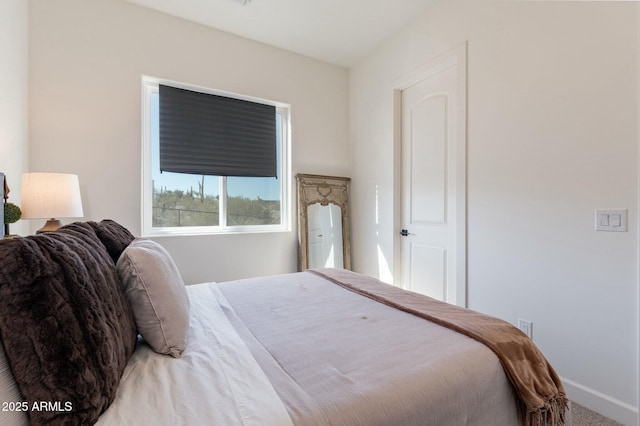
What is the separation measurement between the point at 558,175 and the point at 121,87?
333cm

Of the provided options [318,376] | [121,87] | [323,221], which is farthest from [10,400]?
[323,221]

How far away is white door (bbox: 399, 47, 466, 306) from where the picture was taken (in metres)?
2.33

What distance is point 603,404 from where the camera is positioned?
5.17 feet

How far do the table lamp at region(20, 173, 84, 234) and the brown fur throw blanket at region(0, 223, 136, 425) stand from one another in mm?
1236

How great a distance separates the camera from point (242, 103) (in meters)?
3.00

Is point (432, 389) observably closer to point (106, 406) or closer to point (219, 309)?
point (106, 406)

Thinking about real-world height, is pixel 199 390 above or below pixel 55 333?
below

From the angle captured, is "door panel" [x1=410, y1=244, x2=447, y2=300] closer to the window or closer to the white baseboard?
the white baseboard

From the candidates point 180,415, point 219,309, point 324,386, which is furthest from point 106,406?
point 219,309

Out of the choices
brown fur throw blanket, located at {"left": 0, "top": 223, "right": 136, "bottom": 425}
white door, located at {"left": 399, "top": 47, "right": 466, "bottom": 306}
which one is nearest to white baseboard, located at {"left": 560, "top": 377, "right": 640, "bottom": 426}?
white door, located at {"left": 399, "top": 47, "right": 466, "bottom": 306}

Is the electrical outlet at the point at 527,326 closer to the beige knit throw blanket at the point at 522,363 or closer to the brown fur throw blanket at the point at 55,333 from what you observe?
the beige knit throw blanket at the point at 522,363

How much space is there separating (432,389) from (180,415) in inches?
25.3

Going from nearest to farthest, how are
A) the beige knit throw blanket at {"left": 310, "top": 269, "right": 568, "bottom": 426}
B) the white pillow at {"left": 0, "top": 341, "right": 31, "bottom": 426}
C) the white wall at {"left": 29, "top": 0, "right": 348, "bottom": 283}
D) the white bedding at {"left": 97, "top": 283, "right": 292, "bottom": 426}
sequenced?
the white pillow at {"left": 0, "top": 341, "right": 31, "bottom": 426}
the white bedding at {"left": 97, "top": 283, "right": 292, "bottom": 426}
the beige knit throw blanket at {"left": 310, "top": 269, "right": 568, "bottom": 426}
the white wall at {"left": 29, "top": 0, "right": 348, "bottom": 283}

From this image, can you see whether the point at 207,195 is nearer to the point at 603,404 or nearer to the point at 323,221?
the point at 323,221
